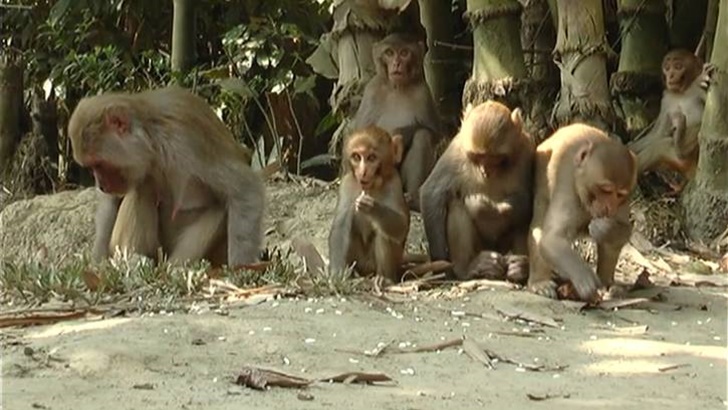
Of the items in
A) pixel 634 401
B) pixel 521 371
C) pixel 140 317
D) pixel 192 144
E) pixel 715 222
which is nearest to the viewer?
pixel 634 401

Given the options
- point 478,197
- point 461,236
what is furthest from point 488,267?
point 478,197

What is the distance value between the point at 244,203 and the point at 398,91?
3048 mm

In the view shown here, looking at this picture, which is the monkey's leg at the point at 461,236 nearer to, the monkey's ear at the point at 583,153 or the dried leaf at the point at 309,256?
the dried leaf at the point at 309,256

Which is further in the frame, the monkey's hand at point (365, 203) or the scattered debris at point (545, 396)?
the monkey's hand at point (365, 203)

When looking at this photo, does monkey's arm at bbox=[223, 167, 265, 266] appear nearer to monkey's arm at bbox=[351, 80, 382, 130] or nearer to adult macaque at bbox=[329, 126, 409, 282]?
adult macaque at bbox=[329, 126, 409, 282]

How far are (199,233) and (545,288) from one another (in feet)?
7.40

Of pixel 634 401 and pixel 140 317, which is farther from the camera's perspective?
pixel 140 317

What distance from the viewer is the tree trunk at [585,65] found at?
10562mm

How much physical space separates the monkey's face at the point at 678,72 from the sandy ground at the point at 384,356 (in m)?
4.22

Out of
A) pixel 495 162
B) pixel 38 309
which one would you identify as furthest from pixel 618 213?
pixel 38 309

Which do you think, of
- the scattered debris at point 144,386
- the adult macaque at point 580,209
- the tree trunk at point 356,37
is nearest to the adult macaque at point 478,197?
the adult macaque at point 580,209

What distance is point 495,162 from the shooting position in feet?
29.0

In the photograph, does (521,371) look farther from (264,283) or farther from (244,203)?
(244,203)

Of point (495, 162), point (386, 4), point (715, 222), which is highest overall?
point (386, 4)
